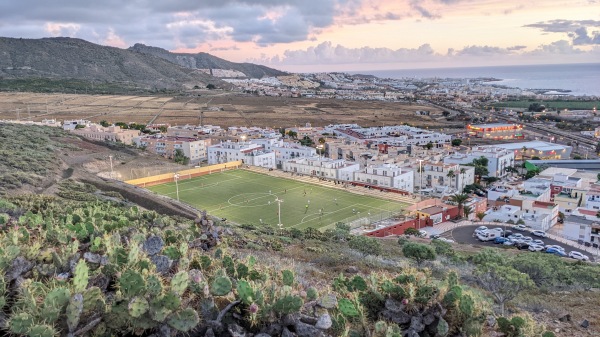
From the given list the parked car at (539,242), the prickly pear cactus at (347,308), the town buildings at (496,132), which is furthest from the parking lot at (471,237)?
the town buildings at (496,132)

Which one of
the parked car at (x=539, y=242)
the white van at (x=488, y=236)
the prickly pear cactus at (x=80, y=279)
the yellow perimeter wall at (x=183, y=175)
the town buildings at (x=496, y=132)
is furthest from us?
the town buildings at (x=496, y=132)

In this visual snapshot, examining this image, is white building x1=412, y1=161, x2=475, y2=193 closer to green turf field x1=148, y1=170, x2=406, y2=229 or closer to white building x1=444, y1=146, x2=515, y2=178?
white building x1=444, y1=146, x2=515, y2=178

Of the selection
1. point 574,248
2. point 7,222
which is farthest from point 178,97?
point 7,222

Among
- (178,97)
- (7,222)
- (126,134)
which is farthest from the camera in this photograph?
(178,97)

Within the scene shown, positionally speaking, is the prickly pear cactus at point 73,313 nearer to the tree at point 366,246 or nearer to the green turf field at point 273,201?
the tree at point 366,246

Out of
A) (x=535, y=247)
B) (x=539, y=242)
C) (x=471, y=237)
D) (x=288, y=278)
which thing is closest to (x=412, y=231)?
(x=471, y=237)

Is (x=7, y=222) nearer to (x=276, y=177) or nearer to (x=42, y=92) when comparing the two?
(x=276, y=177)
